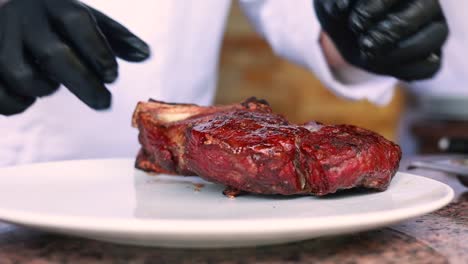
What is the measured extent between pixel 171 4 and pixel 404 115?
3339 millimetres

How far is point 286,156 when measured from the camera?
0.88 meters

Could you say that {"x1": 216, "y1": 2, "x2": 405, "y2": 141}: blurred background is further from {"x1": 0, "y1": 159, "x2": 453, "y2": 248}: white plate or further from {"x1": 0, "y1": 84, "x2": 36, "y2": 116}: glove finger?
{"x1": 0, "y1": 159, "x2": 453, "y2": 248}: white plate

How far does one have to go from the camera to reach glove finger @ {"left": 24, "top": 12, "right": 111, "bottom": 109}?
1.12 m

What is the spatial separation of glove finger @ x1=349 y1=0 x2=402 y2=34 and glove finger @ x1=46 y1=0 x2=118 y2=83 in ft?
1.77

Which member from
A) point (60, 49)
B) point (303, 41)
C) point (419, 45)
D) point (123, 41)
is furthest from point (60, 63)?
point (303, 41)

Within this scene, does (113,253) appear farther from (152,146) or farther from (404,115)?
(404,115)

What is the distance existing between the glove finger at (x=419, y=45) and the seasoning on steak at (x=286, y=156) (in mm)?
517

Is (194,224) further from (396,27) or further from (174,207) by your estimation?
(396,27)

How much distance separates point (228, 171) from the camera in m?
0.90

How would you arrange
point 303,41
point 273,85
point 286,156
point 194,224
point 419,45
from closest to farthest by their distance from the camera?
point 194,224
point 286,156
point 419,45
point 303,41
point 273,85

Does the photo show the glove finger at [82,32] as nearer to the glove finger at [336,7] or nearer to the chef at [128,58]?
the chef at [128,58]

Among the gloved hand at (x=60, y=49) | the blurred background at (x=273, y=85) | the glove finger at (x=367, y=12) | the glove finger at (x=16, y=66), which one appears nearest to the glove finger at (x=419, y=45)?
the glove finger at (x=367, y=12)

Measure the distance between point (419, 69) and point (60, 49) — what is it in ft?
2.99

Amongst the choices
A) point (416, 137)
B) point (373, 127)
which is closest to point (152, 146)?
point (416, 137)
